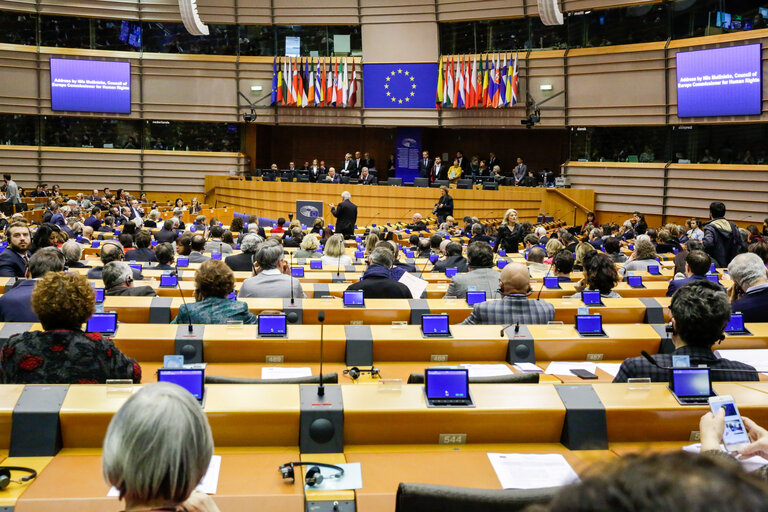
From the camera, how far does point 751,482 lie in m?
0.82

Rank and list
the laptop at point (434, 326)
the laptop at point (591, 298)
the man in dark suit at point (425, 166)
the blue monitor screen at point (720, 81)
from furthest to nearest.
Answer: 1. the man in dark suit at point (425, 166)
2. the blue monitor screen at point (720, 81)
3. the laptop at point (591, 298)
4. the laptop at point (434, 326)

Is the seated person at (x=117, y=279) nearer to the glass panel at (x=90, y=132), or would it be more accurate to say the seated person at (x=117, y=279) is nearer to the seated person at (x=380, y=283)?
the seated person at (x=380, y=283)

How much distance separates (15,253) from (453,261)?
15.3 feet

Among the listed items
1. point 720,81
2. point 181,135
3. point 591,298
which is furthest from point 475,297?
point 181,135

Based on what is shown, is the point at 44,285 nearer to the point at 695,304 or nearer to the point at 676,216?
the point at 695,304

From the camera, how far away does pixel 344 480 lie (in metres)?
2.74

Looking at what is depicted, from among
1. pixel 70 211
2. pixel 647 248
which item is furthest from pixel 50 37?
pixel 647 248

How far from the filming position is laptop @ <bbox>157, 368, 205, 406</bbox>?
10.1ft

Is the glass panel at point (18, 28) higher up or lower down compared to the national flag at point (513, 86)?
higher up

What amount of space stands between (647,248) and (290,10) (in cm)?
1675

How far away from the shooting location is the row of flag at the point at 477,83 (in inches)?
803

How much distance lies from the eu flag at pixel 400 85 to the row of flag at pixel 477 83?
38 centimetres

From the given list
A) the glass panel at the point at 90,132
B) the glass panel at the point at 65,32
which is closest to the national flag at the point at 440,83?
the glass panel at the point at 90,132

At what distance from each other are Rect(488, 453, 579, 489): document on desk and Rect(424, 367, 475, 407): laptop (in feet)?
0.93
